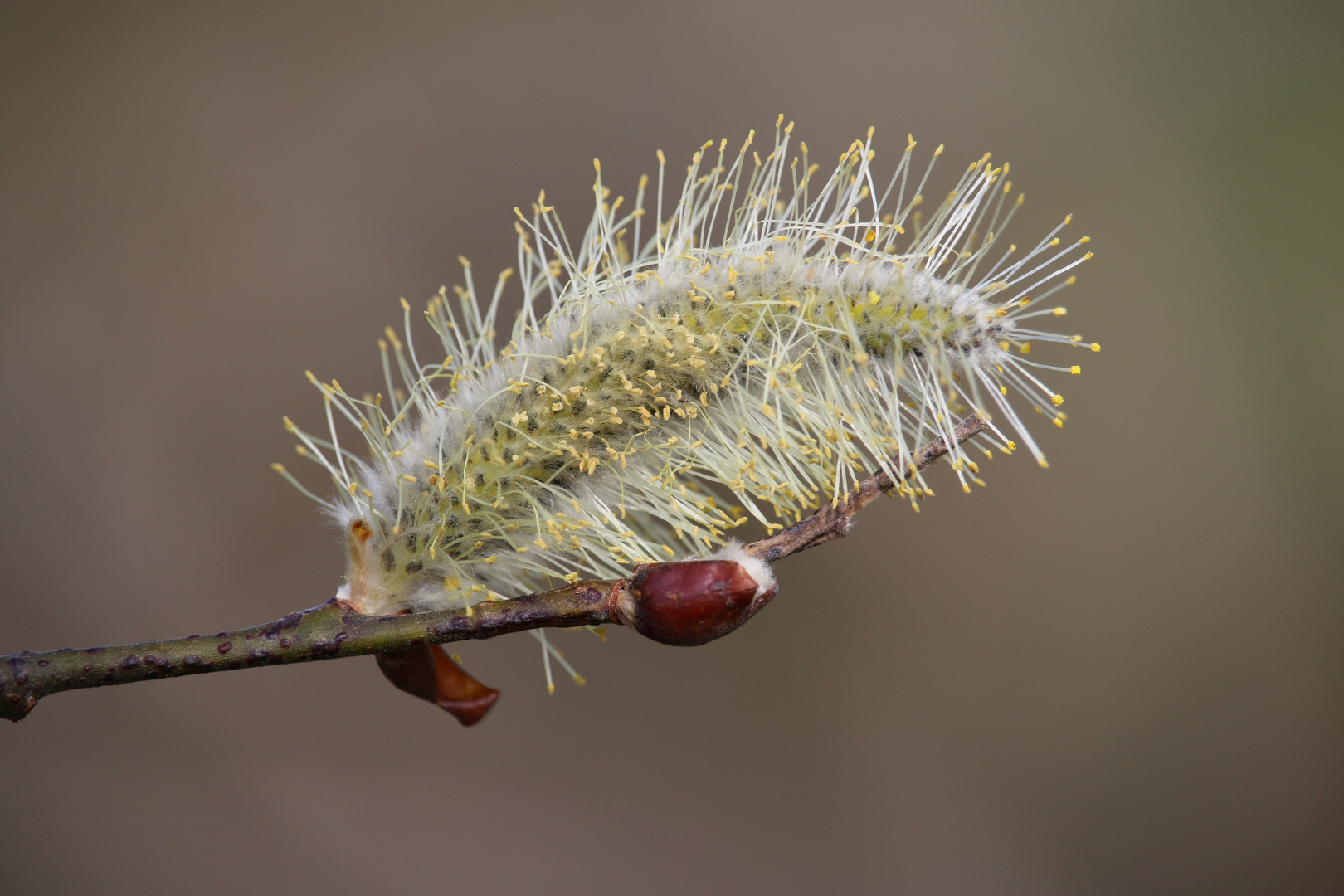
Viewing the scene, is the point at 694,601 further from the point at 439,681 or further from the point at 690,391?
the point at 439,681

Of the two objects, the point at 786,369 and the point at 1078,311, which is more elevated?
the point at 1078,311

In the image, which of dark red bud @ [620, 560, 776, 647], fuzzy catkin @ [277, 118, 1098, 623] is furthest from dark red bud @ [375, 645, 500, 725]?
dark red bud @ [620, 560, 776, 647]

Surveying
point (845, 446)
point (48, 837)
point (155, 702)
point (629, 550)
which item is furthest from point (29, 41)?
point (845, 446)

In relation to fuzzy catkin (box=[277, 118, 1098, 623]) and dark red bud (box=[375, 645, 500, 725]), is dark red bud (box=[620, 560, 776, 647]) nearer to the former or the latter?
fuzzy catkin (box=[277, 118, 1098, 623])

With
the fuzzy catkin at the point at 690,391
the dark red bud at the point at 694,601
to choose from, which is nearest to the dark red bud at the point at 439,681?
the fuzzy catkin at the point at 690,391

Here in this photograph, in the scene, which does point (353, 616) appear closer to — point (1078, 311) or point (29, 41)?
point (29, 41)
